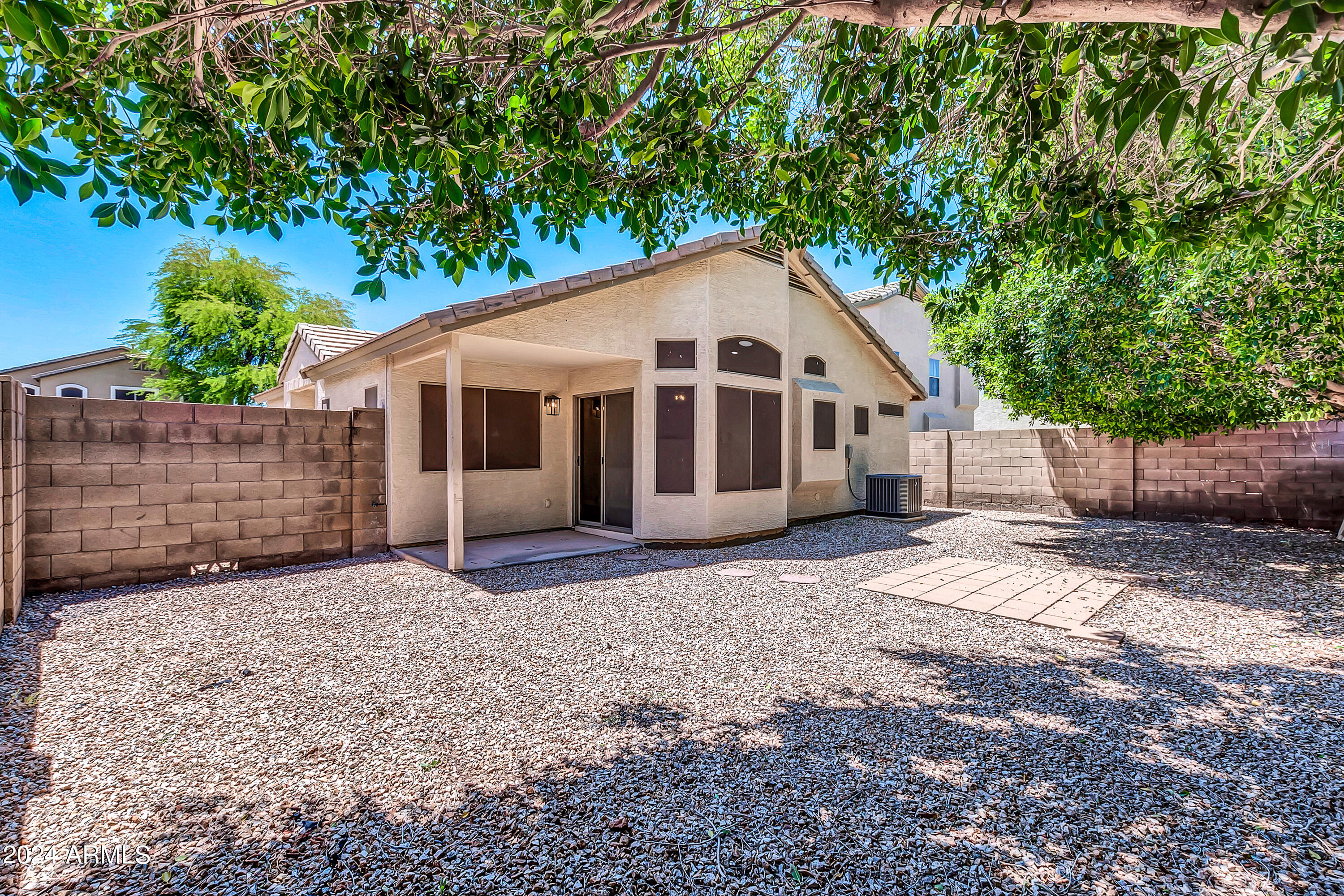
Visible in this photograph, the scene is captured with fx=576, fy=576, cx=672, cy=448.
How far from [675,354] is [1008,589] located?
514 centimetres

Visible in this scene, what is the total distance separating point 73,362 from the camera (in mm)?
20703

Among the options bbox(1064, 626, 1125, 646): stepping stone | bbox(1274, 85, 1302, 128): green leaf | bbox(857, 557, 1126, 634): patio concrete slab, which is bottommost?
bbox(1064, 626, 1125, 646): stepping stone

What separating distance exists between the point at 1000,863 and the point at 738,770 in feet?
3.46

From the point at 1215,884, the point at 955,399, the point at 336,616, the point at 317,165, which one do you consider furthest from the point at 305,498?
the point at 955,399

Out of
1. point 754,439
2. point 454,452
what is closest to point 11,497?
point 454,452

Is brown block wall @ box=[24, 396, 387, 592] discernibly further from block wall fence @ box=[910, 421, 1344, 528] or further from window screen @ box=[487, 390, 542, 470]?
block wall fence @ box=[910, 421, 1344, 528]

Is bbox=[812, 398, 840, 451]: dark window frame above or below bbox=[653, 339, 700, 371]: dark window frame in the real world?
below

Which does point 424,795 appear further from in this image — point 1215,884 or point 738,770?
point 1215,884

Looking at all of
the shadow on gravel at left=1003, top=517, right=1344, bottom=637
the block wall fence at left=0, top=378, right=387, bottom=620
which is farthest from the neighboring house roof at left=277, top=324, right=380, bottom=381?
the shadow on gravel at left=1003, top=517, right=1344, bottom=637

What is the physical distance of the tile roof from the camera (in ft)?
34.9

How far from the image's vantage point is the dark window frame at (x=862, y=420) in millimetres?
12328

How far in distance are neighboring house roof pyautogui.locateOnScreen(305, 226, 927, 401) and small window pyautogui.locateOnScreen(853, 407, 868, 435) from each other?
129 inches

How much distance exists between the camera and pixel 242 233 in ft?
12.3

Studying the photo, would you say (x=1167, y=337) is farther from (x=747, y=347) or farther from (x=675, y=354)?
(x=675, y=354)
